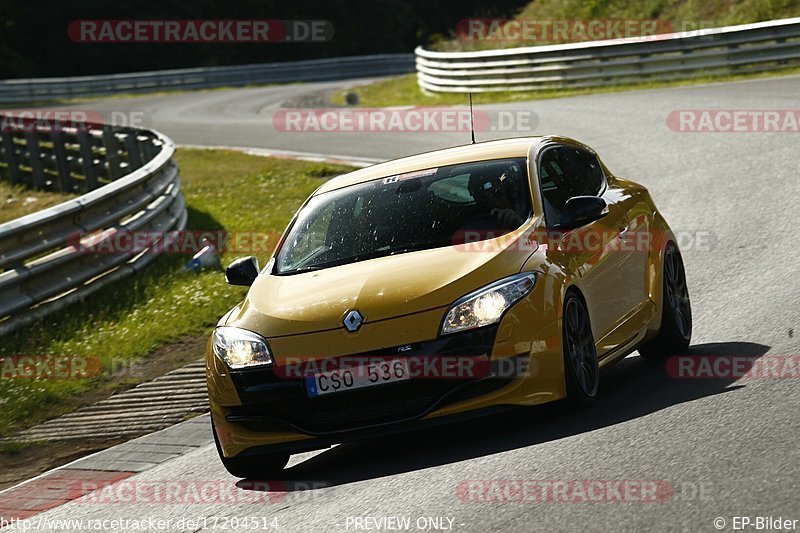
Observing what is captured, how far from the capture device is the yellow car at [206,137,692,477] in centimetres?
670

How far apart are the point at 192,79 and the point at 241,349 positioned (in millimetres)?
41855

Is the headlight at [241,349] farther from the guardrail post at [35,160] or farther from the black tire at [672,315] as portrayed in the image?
the guardrail post at [35,160]

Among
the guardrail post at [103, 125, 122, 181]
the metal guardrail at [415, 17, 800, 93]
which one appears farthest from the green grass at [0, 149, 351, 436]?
the metal guardrail at [415, 17, 800, 93]

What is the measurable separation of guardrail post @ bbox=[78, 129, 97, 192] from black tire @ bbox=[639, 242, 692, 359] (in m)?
12.8

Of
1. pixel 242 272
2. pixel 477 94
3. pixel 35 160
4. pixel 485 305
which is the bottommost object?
pixel 477 94

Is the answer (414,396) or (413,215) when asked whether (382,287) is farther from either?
(413,215)

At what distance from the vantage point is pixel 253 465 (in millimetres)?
7207

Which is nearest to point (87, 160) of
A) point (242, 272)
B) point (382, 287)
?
point (242, 272)

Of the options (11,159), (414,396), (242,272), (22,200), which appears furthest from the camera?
(11,159)

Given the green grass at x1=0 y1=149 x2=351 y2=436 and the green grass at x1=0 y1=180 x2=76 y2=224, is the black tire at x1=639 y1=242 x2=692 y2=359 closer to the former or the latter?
the green grass at x1=0 y1=149 x2=351 y2=436

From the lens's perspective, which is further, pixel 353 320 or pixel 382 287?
pixel 382 287

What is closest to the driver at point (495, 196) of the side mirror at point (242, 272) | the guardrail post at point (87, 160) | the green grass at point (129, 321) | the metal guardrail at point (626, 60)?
the side mirror at point (242, 272)

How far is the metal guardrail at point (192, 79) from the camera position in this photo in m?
46.2

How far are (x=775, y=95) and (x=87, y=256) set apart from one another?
12.8 m
